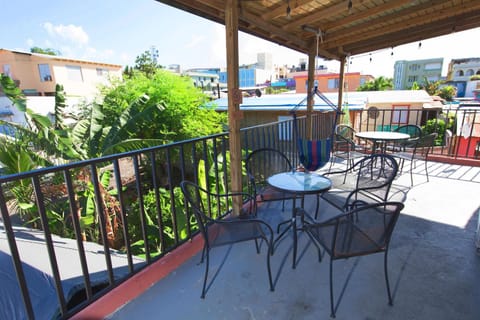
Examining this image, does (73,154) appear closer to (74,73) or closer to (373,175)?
(373,175)

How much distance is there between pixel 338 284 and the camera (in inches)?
74.0

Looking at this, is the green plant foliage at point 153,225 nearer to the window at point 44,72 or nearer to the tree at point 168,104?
the tree at point 168,104

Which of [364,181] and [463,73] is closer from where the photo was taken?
[364,181]

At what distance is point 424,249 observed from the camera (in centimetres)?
225

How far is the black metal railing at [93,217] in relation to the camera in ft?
4.93

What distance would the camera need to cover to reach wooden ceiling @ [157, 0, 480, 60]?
2.63 metres

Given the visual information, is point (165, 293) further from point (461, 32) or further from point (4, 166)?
point (461, 32)

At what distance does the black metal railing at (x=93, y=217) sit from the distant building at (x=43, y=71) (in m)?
18.9

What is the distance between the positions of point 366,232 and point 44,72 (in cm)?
2794

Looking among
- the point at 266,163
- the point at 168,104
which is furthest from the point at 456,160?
the point at 168,104

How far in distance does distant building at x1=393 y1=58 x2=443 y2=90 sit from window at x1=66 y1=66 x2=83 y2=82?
5420 cm

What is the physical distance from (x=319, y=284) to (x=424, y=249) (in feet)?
3.59

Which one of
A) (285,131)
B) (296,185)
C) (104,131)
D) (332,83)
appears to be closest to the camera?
(296,185)

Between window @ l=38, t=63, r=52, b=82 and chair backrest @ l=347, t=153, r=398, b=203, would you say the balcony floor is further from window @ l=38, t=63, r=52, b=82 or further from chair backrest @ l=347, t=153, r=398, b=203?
window @ l=38, t=63, r=52, b=82
